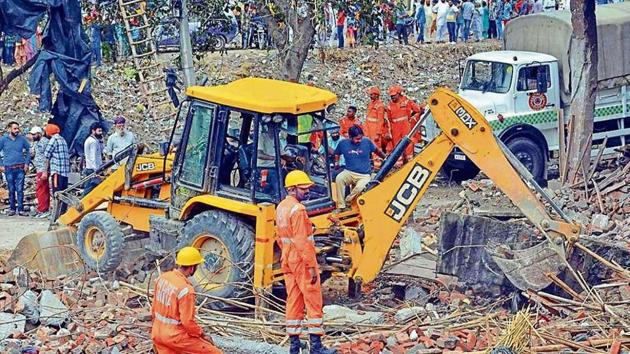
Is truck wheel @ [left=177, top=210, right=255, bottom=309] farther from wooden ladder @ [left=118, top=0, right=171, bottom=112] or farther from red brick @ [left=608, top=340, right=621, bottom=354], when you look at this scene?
wooden ladder @ [left=118, top=0, right=171, bottom=112]

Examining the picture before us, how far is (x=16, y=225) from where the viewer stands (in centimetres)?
1716

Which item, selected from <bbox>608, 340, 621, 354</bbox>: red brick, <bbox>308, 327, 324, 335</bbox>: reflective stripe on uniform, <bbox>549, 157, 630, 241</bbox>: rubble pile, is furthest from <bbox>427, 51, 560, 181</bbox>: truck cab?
<bbox>608, 340, 621, 354</bbox>: red brick

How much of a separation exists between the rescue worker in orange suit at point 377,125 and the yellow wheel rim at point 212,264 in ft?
24.9

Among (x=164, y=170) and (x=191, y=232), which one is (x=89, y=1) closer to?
(x=164, y=170)

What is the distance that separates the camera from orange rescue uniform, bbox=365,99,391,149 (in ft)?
62.3

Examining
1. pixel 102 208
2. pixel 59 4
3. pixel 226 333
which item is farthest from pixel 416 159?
pixel 59 4

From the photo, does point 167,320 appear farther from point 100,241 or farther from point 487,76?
point 487,76

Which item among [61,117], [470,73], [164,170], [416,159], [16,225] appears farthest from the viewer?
[470,73]

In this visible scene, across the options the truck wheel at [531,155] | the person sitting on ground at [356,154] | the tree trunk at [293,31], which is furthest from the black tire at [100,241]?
the truck wheel at [531,155]

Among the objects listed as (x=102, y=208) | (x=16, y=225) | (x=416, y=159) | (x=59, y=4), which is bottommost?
(x=16, y=225)

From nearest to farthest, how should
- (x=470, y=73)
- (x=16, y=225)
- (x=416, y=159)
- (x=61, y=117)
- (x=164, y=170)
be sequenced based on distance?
(x=416, y=159) → (x=164, y=170) → (x=16, y=225) → (x=61, y=117) → (x=470, y=73)

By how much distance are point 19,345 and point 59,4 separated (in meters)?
8.33

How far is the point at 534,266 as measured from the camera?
437 inches

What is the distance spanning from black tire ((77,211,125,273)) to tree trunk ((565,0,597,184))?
8073 millimetres
